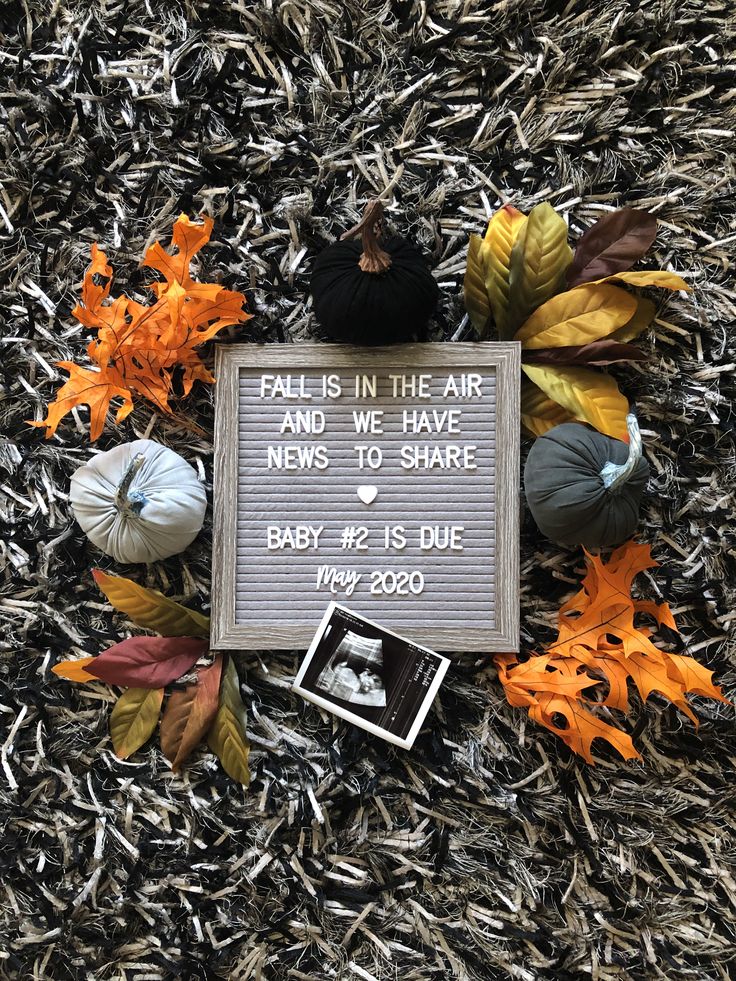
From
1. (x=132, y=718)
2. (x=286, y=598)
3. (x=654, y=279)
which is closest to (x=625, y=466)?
(x=654, y=279)

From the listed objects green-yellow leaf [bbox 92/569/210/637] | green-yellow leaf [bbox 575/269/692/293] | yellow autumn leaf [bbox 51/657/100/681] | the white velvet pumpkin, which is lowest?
yellow autumn leaf [bbox 51/657/100/681]

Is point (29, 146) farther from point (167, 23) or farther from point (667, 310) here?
point (667, 310)

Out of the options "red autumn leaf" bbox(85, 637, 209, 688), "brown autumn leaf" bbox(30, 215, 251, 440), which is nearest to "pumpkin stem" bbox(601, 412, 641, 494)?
"brown autumn leaf" bbox(30, 215, 251, 440)

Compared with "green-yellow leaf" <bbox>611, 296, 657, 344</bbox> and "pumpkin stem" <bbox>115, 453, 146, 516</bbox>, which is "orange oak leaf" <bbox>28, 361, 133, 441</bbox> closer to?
"pumpkin stem" <bbox>115, 453, 146, 516</bbox>

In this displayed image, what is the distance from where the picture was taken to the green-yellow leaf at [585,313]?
3.50 feet

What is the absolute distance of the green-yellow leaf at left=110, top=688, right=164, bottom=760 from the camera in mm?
1111

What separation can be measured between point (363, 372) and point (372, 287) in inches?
5.7

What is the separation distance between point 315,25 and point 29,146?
506 mm

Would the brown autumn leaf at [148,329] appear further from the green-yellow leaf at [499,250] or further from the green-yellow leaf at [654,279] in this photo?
the green-yellow leaf at [654,279]

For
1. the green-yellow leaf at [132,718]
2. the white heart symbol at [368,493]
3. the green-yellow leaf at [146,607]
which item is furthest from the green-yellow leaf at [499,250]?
the green-yellow leaf at [132,718]

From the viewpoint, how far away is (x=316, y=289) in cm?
106

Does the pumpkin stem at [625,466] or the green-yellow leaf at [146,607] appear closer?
the pumpkin stem at [625,466]

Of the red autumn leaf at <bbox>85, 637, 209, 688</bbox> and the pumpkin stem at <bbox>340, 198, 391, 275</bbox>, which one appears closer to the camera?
the pumpkin stem at <bbox>340, 198, 391, 275</bbox>

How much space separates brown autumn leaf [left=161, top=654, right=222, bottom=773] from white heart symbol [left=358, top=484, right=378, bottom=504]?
355mm
